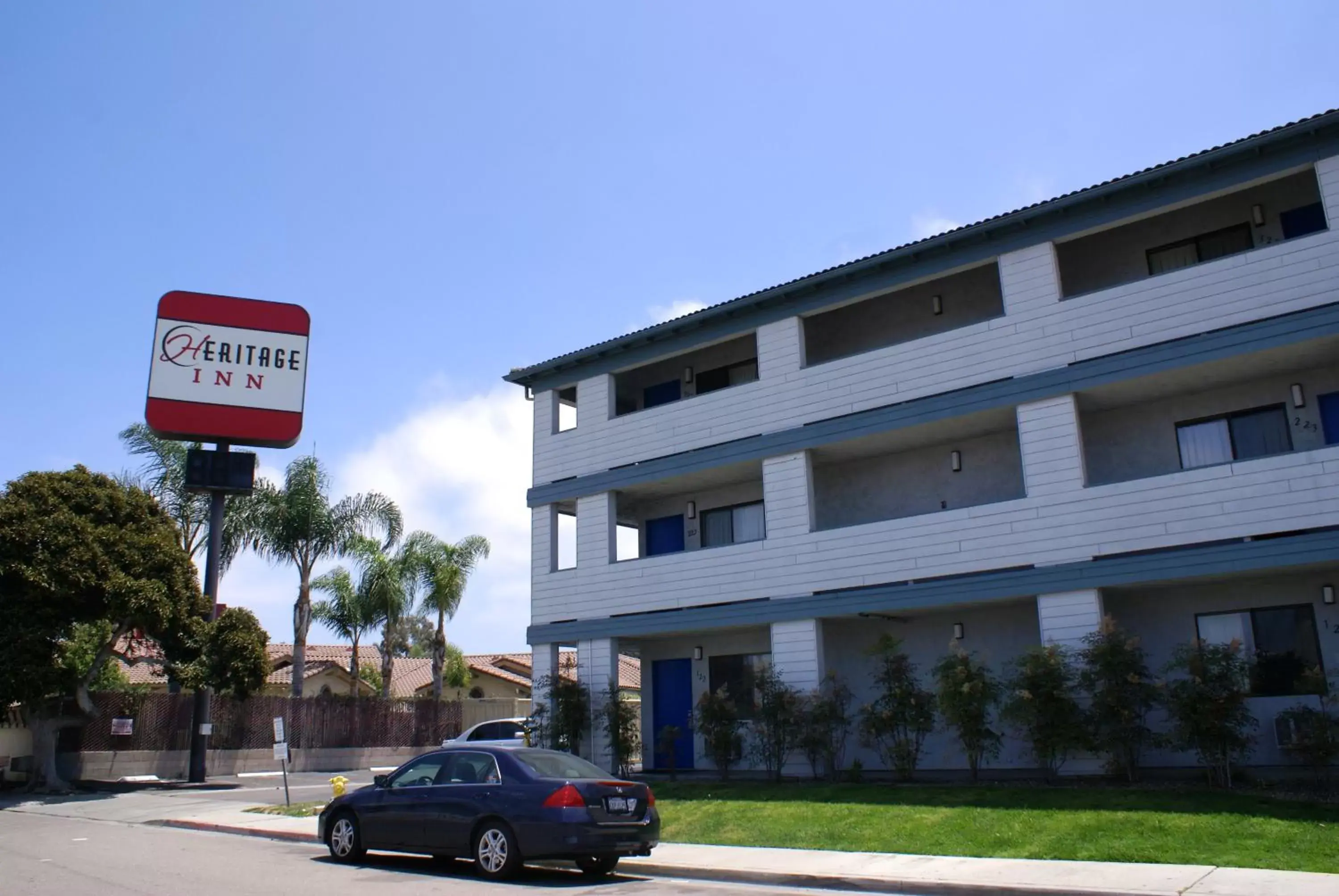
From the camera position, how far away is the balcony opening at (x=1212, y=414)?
17.6m

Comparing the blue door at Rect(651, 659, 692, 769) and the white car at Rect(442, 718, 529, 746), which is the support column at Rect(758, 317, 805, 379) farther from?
the white car at Rect(442, 718, 529, 746)

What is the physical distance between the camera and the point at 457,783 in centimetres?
1275

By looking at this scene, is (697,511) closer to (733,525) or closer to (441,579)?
(733,525)

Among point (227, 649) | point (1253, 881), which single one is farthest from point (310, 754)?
point (1253, 881)

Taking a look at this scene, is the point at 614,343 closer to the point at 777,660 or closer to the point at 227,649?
the point at 777,660

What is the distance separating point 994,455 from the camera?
69.7 feet

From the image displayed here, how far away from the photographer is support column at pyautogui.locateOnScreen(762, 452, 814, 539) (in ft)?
71.8

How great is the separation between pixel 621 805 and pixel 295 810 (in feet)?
36.6

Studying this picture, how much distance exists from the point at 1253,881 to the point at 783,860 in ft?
16.5

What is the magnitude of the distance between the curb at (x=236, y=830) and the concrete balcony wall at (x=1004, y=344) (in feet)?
35.3

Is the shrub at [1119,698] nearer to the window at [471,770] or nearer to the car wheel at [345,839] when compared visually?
the window at [471,770]

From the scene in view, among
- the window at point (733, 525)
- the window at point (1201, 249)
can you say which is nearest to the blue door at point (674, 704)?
the window at point (733, 525)

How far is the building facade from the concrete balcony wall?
5cm

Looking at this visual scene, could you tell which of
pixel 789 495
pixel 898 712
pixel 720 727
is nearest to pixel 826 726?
pixel 898 712
